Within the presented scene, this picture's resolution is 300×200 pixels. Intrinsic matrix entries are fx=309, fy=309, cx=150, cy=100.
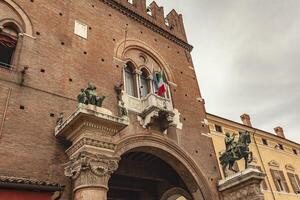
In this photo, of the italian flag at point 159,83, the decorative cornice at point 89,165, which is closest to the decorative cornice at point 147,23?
the italian flag at point 159,83

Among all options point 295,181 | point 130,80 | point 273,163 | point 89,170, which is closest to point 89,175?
point 89,170

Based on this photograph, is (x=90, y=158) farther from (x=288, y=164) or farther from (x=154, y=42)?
(x=288, y=164)

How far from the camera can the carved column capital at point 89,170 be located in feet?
20.0

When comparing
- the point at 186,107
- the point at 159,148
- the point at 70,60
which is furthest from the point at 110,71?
the point at 186,107

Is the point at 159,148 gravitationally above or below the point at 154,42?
below

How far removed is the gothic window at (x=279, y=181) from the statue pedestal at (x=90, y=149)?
55.2 feet

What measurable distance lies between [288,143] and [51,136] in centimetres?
2195

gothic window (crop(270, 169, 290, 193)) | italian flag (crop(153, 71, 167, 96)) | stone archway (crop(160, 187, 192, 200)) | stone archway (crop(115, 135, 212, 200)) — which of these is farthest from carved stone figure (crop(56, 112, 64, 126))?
gothic window (crop(270, 169, 290, 193))

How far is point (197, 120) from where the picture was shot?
12039mm

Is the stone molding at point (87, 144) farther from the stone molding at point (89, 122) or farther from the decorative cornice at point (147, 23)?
the decorative cornice at point (147, 23)

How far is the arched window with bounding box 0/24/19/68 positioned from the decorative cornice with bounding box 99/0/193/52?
4.19 meters

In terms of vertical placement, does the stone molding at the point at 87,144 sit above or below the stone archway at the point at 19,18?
below

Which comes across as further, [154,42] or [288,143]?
[288,143]

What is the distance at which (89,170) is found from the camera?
243 inches
